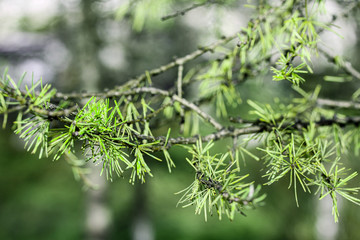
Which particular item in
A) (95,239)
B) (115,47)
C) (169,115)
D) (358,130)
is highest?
(115,47)

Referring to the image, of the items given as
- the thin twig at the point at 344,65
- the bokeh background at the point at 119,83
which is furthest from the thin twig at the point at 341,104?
the bokeh background at the point at 119,83

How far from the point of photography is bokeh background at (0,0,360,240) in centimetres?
237

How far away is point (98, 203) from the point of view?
2.98 metres

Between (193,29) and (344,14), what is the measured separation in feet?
10.4

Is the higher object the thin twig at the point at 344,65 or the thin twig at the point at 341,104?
the thin twig at the point at 344,65

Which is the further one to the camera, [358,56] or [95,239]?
[95,239]

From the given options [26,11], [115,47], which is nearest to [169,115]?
[26,11]

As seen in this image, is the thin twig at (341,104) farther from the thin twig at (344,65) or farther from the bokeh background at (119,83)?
the bokeh background at (119,83)

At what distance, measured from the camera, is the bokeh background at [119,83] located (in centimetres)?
237

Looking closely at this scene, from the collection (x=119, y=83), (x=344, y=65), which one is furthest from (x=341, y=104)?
(x=119, y=83)

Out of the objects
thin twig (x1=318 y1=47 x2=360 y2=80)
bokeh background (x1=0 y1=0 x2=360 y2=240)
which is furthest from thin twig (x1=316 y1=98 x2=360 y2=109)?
bokeh background (x1=0 y1=0 x2=360 y2=240)

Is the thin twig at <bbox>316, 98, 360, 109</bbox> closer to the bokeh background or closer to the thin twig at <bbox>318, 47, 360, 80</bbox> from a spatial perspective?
the thin twig at <bbox>318, 47, 360, 80</bbox>

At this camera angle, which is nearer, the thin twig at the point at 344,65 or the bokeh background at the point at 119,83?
the thin twig at the point at 344,65

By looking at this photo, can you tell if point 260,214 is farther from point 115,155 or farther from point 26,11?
point 115,155
